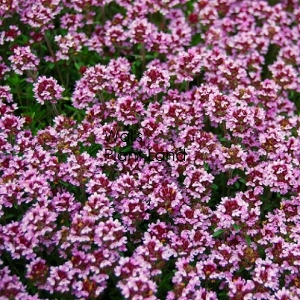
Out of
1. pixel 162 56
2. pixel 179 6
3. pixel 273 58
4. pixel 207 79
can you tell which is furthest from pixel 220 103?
pixel 179 6

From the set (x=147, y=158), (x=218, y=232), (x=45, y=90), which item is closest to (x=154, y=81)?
(x=147, y=158)

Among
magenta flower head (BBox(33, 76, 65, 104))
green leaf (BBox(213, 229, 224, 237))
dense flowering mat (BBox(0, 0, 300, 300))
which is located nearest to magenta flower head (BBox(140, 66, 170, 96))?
dense flowering mat (BBox(0, 0, 300, 300))

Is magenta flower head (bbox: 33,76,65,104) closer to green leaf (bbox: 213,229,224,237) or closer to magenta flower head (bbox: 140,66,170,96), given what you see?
magenta flower head (bbox: 140,66,170,96)

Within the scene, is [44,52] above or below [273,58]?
above

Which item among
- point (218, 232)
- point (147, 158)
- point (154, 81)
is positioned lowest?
point (218, 232)

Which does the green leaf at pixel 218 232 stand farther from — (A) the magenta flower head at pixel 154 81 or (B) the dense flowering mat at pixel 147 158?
(A) the magenta flower head at pixel 154 81

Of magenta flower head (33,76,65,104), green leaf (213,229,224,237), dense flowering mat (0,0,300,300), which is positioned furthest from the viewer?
magenta flower head (33,76,65,104)

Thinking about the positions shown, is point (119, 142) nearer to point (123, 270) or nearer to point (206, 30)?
point (123, 270)

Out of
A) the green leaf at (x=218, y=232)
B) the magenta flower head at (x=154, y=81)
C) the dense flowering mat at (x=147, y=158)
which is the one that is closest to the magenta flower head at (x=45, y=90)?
the dense flowering mat at (x=147, y=158)

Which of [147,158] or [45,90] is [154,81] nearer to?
[147,158]
